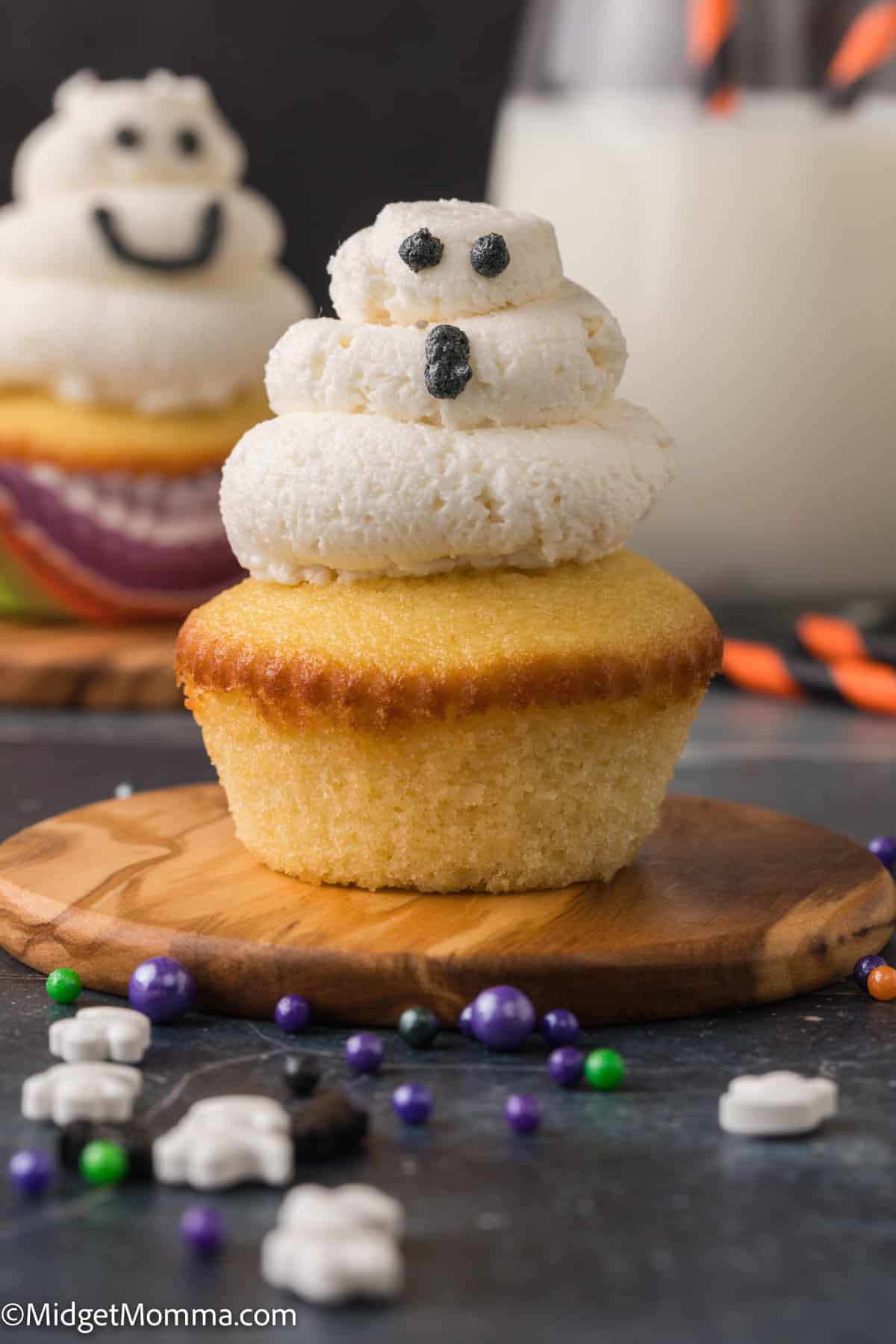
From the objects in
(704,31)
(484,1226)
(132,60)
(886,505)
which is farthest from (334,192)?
(484,1226)

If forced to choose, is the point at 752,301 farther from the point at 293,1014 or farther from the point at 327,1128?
the point at 327,1128

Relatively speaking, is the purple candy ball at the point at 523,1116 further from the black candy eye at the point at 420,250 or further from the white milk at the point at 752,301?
the white milk at the point at 752,301

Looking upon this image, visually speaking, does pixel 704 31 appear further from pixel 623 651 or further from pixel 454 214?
pixel 623 651

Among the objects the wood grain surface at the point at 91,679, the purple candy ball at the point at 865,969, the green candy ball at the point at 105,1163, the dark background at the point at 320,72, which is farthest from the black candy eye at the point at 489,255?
the dark background at the point at 320,72

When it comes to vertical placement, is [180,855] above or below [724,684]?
above

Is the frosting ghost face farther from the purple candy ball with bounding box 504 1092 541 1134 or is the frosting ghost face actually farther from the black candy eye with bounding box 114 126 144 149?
the purple candy ball with bounding box 504 1092 541 1134

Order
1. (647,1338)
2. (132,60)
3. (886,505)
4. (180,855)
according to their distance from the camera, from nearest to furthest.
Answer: (647,1338) → (180,855) → (886,505) → (132,60)

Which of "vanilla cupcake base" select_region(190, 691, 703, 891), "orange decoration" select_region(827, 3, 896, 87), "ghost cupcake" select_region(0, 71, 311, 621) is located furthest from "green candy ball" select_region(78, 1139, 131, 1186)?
"orange decoration" select_region(827, 3, 896, 87)
